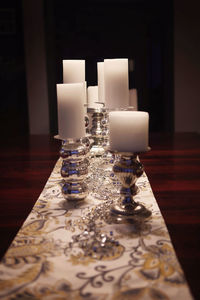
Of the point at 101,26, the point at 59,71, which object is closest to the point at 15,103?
the point at 59,71

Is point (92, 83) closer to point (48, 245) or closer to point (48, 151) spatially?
point (48, 151)

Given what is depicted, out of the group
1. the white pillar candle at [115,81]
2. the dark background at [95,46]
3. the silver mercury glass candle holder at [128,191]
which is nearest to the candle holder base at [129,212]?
the silver mercury glass candle holder at [128,191]

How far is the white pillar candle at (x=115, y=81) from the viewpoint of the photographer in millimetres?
1066

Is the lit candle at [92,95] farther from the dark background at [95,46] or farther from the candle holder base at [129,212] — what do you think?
the dark background at [95,46]

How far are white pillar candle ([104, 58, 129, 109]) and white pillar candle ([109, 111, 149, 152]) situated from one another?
224mm

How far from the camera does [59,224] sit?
83 cm

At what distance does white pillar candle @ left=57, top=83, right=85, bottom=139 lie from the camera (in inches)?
36.8

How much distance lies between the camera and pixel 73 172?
0.99m

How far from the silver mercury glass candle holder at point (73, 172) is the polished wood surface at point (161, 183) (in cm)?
11

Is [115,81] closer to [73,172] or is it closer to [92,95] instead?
[73,172]

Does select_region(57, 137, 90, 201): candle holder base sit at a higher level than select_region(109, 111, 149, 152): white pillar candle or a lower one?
lower

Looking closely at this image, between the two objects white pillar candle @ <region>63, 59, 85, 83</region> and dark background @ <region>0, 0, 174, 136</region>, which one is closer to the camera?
white pillar candle @ <region>63, 59, 85, 83</region>

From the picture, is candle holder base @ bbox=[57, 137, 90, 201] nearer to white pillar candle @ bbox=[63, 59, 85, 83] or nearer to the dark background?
white pillar candle @ bbox=[63, 59, 85, 83]

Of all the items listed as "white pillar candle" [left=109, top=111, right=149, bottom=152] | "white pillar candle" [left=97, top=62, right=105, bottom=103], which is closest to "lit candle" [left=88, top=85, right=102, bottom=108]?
"white pillar candle" [left=97, top=62, right=105, bottom=103]
